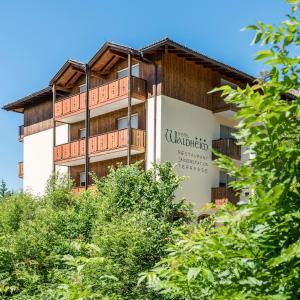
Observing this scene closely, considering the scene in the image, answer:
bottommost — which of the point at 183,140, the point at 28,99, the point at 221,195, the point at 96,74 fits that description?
the point at 221,195

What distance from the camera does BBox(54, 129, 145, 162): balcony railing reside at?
25.3m

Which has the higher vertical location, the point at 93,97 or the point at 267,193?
the point at 93,97

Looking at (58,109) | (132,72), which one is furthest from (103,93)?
(58,109)

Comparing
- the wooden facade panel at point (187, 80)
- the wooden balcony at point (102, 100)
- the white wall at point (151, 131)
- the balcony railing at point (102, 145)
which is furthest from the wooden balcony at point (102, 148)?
the wooden facade panel at point (187, 80)

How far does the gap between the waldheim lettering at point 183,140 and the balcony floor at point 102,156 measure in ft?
4.78

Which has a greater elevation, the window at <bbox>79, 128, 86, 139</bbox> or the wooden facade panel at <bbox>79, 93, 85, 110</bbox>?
the wooden facade panel at <bbox>79, 93, 85, 110</bbox>

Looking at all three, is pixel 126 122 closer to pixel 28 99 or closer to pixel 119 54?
pixel 119 54

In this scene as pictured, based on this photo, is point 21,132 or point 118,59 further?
point 21,132

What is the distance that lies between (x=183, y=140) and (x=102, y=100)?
14.9 ft

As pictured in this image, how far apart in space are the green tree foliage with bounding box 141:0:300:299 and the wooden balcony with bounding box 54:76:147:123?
22.3m

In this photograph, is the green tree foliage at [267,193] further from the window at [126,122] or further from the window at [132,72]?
the window at [132,72]

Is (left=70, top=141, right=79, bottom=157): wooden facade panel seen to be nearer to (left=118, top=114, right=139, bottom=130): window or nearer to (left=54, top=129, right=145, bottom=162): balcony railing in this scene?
(left=54, top=129, right=145, bottom=162): balcony railing

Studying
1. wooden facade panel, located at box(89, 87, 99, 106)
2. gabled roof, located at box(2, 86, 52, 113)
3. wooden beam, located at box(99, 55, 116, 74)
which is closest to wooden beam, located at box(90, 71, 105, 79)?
wooden beam, located at box(99, 55, 116, 74)

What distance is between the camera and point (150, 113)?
25.8m
